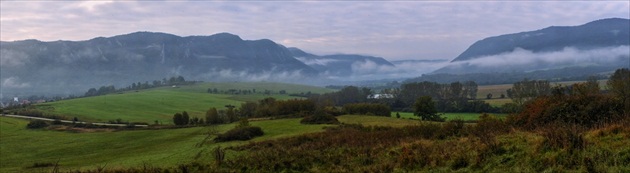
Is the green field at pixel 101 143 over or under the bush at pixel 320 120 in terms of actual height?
under

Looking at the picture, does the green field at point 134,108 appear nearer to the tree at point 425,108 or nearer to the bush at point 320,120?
the bush at point 320,120

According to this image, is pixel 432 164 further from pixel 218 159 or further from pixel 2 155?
pixel 2 155

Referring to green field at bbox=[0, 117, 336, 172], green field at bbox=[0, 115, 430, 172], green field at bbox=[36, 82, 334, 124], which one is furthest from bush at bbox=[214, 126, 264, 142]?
green field at bbox=[36, 82, 334, 124]

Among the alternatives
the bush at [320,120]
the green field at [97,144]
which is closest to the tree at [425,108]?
the bush at [320,120]

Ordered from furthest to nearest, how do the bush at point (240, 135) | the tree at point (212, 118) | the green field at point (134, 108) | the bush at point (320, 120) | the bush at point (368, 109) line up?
the green field at point (134, 108)
the bush at point (368, 109)
the tree at point (212, 118)
the bush at point (320, 120)
the bush at point (240, 135)

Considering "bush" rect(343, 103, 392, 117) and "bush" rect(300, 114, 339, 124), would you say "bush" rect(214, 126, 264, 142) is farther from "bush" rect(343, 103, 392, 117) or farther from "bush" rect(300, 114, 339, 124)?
"bush" rect(343, 103, 392, 117)

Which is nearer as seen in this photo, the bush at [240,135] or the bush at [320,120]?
the bush at [240,135]

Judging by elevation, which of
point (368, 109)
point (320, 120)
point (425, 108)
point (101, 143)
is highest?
point (320, 120)

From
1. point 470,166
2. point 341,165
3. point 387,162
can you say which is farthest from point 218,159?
point 470,166

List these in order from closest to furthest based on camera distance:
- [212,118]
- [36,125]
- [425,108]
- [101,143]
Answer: [101,143] → [36,125] → [425,108] → [212,118]

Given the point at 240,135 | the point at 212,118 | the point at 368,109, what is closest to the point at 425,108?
the point at 368,109

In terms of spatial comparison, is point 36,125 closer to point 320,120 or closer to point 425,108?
point 320,120

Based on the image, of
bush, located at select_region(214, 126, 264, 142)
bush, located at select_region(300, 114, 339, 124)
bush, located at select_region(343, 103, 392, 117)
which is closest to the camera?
bush, located at select_region(214, 126, 264, 142)

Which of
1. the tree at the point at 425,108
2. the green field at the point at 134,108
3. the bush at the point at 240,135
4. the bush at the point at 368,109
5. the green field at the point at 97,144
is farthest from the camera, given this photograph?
the green field at the point at 134,108
